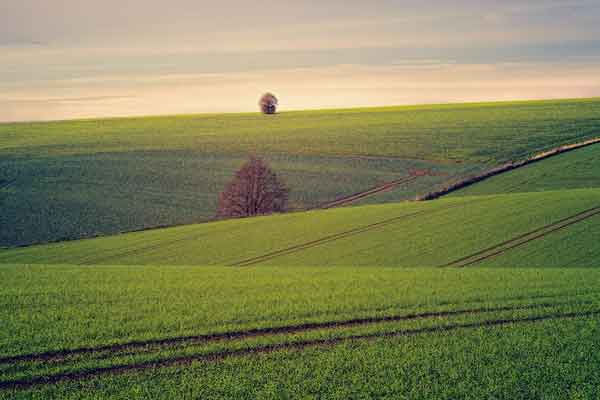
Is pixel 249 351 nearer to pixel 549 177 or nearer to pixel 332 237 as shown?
pixel 332 237

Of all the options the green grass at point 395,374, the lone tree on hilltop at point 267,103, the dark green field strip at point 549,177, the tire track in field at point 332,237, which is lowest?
the tire track in field at point 332,237

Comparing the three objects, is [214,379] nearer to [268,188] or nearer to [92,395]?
[92,395]

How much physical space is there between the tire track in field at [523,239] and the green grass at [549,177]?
10653 mm

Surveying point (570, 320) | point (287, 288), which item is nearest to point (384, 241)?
point (287, 288)

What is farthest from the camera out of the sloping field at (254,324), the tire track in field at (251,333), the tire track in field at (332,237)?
the tire track in field at (332,237)

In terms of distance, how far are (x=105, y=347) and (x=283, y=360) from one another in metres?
3.24

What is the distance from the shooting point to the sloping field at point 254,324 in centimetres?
895

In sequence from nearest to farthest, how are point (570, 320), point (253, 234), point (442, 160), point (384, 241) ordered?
point (570, 320)
point (384, 241)
point (253, 234)
point (442, 160)

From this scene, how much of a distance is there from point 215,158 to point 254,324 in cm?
4553

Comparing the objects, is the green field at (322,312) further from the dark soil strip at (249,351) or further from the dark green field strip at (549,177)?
the dark green field strip at (549,177)

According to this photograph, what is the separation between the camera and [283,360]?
9.43 metres

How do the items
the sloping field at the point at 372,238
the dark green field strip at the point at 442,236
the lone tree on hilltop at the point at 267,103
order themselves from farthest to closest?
the lone tree on hilltop at the point at 267,103, the sloping field at the point at 372,238, the dark green field strip at the point at 442,236

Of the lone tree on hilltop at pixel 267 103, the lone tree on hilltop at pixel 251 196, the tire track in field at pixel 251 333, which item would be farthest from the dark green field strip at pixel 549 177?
the lone tree on hilltop at pixel 267 103

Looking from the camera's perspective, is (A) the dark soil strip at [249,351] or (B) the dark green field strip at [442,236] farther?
(B) the dark green field strip at [442,236]
